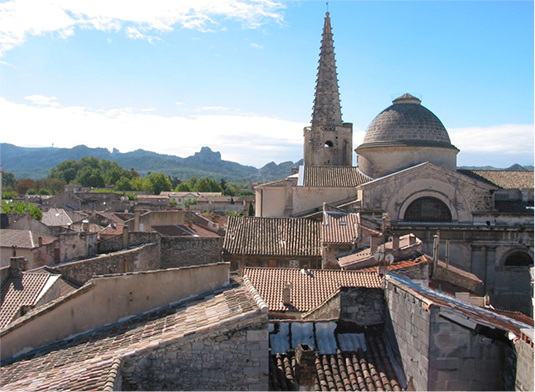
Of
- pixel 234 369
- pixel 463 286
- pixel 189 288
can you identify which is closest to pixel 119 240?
pixel 463 286

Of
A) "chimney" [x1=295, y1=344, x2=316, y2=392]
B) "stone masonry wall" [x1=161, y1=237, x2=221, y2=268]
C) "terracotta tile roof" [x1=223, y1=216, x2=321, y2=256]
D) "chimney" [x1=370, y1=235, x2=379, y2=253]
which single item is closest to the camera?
"chimney" [x1=295, y1=344, x2=316, y2=392]

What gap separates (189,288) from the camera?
29.6 feet

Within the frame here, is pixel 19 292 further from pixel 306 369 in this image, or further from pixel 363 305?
pixel 306 369

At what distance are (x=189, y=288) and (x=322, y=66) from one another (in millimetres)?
35277

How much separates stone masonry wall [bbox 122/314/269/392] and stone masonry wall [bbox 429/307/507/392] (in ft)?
7.49

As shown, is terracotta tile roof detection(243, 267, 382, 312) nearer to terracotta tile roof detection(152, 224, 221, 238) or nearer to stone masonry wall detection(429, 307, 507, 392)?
stone masonry wall detection(429, 307, 507, 392)

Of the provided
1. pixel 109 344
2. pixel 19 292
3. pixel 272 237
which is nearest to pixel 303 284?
pixel 19 292

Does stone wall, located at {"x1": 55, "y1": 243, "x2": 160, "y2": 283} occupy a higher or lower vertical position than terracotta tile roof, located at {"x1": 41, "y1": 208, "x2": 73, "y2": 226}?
higher

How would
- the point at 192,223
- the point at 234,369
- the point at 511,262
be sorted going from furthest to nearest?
the point at 192,223, the point at 511,262, the point at 234,369

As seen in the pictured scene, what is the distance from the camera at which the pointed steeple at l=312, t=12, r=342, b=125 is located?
A: 135ft

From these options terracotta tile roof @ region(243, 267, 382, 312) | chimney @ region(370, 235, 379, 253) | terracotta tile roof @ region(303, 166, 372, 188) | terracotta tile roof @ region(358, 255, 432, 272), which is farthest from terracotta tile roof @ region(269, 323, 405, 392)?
terracotta tile roof @ region(303, 166, 372, 188)

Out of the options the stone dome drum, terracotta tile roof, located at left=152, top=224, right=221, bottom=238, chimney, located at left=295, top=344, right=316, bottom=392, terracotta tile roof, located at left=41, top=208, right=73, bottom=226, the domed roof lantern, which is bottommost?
terracotta tile roof, located at left=41, top=208, right=73, bottom=226

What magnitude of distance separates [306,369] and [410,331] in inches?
66.5

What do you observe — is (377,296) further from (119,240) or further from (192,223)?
(192,223)
